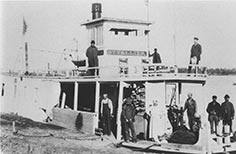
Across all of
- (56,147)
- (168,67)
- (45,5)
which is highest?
(45,5)

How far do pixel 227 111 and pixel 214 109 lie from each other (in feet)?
0.47

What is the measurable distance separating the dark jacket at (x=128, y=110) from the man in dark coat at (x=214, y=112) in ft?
2.00

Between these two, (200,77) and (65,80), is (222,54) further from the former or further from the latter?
(65,80)

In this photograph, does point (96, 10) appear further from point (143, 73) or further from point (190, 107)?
Answer: point (190, 107)

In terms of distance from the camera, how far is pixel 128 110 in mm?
5039

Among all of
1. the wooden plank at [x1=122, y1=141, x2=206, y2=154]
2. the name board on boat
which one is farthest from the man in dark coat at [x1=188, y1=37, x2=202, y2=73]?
the wooden plank at [x1=122, y1=141, x2=206, y2=154]

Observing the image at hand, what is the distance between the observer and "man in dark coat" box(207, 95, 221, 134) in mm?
5070

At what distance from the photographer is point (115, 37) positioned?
5043 mm

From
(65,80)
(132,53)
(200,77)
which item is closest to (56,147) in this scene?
(65,80)

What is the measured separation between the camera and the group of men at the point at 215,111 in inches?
196

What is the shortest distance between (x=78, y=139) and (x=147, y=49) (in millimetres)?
929

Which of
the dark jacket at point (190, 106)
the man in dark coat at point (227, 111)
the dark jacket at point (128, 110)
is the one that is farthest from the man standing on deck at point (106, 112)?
the man in dark coat at point (227, 111)

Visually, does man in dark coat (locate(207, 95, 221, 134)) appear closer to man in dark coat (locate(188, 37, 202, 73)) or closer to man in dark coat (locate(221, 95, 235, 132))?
man in dark coat (locate(221, 95, 235, 132))

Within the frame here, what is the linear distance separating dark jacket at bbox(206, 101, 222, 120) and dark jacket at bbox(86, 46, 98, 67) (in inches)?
38.3
